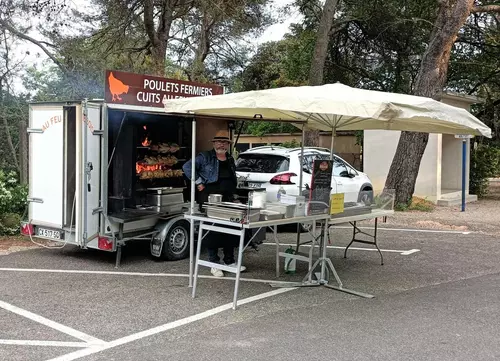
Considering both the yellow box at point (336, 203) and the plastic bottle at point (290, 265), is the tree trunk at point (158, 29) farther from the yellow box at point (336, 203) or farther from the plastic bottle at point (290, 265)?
the yellow box at point (336, 203)

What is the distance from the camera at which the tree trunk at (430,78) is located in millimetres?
13664

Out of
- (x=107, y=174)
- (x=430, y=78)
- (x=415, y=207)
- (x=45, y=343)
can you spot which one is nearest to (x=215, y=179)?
(x=107, y=174)

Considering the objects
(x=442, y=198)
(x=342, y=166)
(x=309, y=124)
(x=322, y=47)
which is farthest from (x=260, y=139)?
(x=309, y=124)

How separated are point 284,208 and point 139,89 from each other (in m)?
2.94

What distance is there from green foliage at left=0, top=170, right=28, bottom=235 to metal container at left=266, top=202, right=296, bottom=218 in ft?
18.1

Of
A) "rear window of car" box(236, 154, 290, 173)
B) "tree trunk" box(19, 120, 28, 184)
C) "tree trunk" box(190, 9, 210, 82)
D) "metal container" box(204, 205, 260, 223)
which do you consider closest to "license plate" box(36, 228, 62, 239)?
"tree trunk" box(19, 120, 28, 184)

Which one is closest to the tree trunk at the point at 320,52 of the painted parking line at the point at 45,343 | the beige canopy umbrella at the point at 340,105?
the beige canopy umbrella at the point at 340,105

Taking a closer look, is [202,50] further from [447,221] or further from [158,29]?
[447,221]

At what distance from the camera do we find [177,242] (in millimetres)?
7930

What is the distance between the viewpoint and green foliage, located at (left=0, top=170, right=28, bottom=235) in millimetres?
9492

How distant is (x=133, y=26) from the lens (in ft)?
53.5

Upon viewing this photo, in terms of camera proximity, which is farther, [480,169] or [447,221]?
[480,169]

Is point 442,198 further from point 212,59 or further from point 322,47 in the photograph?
point 212,59

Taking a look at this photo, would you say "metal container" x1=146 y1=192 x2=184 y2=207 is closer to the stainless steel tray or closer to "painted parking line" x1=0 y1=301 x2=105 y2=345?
the stainless steel tray
